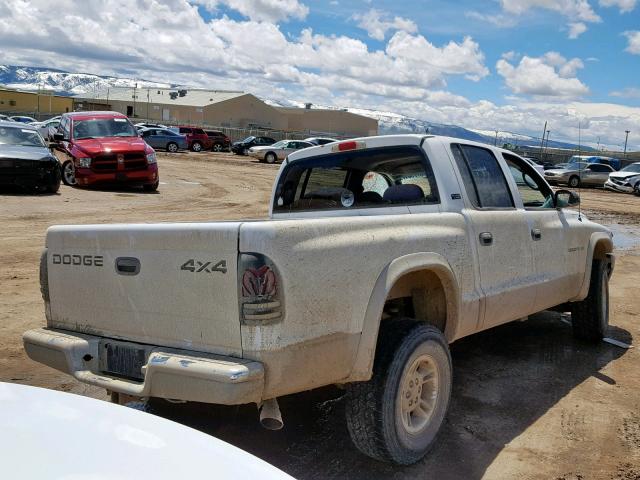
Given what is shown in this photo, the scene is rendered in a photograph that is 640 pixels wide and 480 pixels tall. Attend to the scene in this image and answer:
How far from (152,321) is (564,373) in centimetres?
369

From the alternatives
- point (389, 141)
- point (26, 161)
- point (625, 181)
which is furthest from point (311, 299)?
point (625, 181)

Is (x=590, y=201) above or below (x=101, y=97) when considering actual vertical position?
below

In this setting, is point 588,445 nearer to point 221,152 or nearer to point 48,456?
point 48,456

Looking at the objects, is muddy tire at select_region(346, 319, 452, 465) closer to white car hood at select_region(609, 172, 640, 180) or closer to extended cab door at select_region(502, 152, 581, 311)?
extended cab door at select_region(502, 152, 581, 311)

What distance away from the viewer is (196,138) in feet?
148

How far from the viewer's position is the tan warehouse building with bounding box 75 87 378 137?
87375 mm

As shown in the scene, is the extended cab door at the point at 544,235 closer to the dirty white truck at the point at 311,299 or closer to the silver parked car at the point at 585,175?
the dirty white truck at the point at 311,299

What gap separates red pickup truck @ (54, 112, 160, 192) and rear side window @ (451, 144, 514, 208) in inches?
552

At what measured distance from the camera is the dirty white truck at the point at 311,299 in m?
3.02

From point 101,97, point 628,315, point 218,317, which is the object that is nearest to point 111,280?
point 218,317

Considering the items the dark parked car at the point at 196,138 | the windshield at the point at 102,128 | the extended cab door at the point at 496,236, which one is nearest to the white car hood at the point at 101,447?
the extended cab door at the point at 496,236

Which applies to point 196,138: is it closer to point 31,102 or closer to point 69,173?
point 69,173

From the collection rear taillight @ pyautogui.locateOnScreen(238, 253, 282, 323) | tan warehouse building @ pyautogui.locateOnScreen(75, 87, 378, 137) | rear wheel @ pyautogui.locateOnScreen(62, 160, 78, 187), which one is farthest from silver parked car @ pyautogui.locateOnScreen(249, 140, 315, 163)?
tan warehouse building @ pyautogui.locateOnScreen(75, 87, 378, 137)

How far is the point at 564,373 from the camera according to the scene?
215 inches
